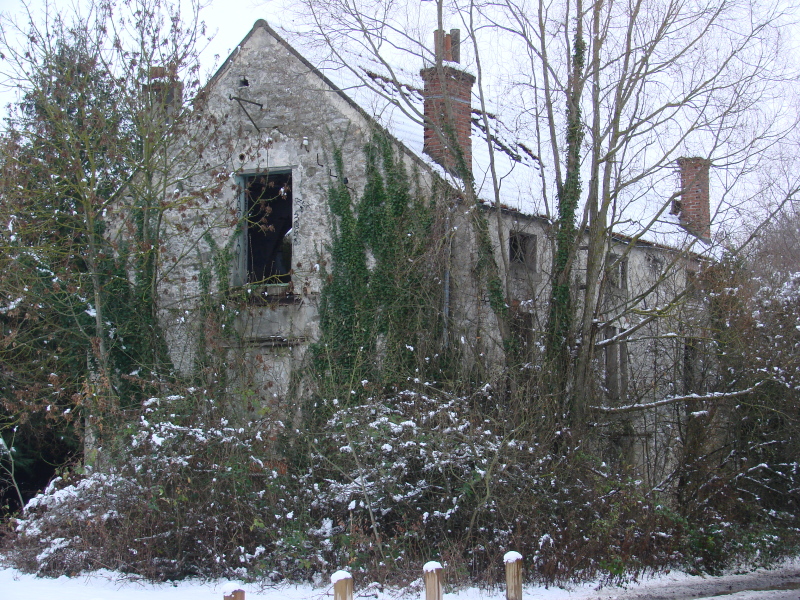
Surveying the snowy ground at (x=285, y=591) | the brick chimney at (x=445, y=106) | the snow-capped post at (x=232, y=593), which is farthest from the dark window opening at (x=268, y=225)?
the snow-capped post at (x=232, y=593)

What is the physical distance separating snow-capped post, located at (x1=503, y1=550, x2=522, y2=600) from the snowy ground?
8.72 ft

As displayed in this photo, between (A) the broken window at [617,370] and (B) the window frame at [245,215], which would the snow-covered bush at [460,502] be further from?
(B) the window frame at [245,215]

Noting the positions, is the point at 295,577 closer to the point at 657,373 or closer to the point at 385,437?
the point at 385,437

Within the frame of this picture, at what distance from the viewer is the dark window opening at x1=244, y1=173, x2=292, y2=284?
1311 centimetres

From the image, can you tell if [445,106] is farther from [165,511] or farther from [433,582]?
[433,582]

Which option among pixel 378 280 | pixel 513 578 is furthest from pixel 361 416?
pixel 513 578

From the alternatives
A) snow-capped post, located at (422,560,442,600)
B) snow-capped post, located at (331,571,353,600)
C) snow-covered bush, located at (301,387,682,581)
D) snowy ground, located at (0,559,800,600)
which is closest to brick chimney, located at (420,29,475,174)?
snow-covered bush, located at (301,387,682,581)

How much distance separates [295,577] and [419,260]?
527 centimetres

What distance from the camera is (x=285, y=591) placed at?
8219 millimetres

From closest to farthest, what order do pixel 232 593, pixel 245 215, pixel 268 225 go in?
1. pixel 232 593
2. pixel 245 215
3. pixel 268 225

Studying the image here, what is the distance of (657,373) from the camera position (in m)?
13.6

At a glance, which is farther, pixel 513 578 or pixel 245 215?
pixel 245 215

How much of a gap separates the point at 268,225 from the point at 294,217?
0.49 meters

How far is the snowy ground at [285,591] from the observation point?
7902 millimetres
